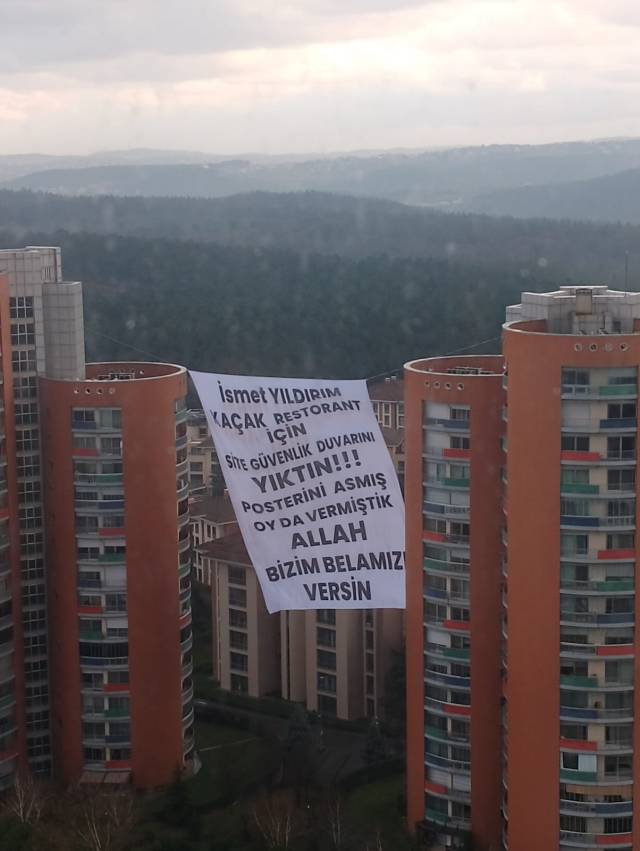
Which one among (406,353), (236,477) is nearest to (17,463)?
(236,477)

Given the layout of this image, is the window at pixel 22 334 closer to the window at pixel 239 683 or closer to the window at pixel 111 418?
the window at pixel 111 418

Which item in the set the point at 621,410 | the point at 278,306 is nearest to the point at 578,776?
the point at 621,410

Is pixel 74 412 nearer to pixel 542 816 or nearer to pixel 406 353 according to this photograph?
pixel 542 816

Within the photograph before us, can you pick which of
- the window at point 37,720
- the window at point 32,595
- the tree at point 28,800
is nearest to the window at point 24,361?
the window at point 32,595

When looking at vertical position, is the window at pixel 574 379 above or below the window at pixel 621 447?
above

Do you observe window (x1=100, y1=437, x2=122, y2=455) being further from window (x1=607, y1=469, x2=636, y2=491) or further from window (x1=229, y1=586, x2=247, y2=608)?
window (x1=607, y1=469, x2=636, y2=491)

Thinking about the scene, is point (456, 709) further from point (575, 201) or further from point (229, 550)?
point (575, 201)
